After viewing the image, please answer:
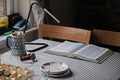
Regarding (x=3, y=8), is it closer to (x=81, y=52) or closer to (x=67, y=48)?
(x=67, y=48)

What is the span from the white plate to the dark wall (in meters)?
0.96

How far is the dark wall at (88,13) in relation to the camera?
2.51 m

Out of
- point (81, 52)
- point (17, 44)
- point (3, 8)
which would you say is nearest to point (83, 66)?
point (81, 52)

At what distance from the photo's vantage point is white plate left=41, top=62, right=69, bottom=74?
1355mm

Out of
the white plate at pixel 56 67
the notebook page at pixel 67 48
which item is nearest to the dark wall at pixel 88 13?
the notebook page at pixel 67 48

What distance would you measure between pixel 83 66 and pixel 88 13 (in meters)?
1.22

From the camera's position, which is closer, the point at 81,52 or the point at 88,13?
the point at 81,52

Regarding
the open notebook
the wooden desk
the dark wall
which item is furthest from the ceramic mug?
the dark wall

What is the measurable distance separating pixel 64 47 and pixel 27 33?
625 mm

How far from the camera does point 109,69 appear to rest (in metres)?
1.47

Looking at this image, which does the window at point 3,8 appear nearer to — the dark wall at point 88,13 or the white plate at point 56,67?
the dark wall at point 88,13

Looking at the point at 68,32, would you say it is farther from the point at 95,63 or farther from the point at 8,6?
the point at 8,6

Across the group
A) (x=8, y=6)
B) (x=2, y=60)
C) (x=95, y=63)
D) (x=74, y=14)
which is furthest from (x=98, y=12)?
(x=2, y=60)

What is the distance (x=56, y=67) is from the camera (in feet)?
4.67
